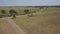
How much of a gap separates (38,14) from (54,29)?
0.56 ft

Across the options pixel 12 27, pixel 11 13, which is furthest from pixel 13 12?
pixel 12 27

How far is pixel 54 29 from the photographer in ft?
2.47

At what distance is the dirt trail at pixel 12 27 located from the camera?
72 centimetres

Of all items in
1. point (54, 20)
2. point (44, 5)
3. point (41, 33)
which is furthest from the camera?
point (44, 5)

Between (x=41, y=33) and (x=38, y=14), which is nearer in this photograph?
(x=41, y=33)

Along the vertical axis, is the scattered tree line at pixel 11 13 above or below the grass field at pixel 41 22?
above

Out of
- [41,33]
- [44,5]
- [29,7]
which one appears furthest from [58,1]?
[41,33]

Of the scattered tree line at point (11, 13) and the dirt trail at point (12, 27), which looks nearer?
the dirt trail at point (12, 27)

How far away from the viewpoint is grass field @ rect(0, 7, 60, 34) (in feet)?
2.42

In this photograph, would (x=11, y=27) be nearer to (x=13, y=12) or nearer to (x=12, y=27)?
(x=12, y=27)

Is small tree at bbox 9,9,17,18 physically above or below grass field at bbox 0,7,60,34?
above

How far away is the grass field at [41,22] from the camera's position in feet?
2.42

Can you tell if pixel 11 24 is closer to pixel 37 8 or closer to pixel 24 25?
pixel 24 25

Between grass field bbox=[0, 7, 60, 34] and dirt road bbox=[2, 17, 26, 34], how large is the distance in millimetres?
25
